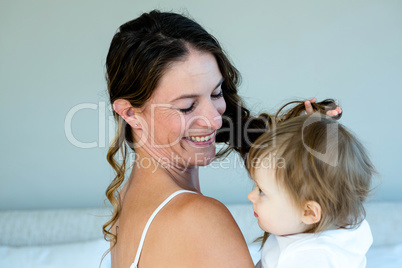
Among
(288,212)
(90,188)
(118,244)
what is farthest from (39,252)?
(288,212)

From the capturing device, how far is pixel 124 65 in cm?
125

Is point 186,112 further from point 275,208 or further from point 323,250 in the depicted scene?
point 323,250

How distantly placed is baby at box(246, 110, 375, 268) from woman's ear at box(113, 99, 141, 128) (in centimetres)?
38

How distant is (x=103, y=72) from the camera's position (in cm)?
258

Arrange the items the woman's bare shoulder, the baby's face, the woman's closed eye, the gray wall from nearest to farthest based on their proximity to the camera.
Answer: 1. the woman's bare shoulder
2. the baby's face
3. the woman's closed eye
4. the gray wall

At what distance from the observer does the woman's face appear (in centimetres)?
120

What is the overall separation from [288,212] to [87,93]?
1.77m

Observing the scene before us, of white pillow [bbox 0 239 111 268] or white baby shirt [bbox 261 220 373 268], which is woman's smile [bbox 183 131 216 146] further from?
white pillow [bbox 0 239 111 268]

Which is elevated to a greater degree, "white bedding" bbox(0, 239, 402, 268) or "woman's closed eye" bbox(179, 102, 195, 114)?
"woman's closed eye" bbox(179, 102, 195, 114)

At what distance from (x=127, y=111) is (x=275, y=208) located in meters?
0.51

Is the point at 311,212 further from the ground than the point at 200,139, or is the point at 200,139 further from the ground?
the point at 200,139

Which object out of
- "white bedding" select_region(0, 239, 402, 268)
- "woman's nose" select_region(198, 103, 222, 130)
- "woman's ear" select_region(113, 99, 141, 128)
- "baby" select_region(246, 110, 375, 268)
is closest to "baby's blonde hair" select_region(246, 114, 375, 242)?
"baby" select_region(246, 110, 375, 268)

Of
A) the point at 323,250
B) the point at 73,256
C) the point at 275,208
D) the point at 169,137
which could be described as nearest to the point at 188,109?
the point at 169,137

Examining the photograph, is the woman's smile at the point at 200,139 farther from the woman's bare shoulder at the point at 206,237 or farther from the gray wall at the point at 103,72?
the gray wall at the point at 103,72
